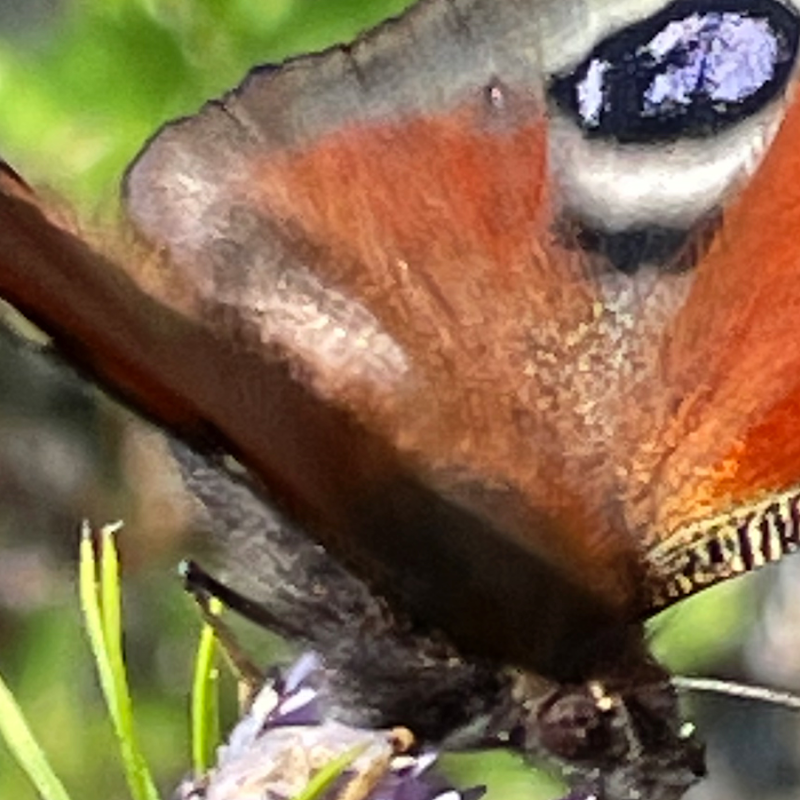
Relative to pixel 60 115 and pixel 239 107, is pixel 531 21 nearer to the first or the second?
pixel 239 107

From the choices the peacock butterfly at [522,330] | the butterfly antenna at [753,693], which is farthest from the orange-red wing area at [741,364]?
the butterfly antenna at [753,693]

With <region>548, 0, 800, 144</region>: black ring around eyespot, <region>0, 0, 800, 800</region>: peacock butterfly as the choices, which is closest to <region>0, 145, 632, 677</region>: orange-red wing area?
<region>0, 0, 800, 800</region>: peacock butterfly

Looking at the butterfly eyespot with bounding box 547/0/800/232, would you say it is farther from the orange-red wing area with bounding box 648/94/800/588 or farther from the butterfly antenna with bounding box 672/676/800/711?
the butterfly antenna with bounding box 672/676/800/711

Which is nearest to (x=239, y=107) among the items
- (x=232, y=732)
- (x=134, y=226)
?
(x=134, y=226)

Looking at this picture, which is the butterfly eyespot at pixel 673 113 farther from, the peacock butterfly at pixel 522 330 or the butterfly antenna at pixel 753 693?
the butterfly antenna at pixel 753 693

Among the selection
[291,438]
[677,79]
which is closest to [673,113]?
[677,79]

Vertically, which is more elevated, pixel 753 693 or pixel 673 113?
pixel 673 113

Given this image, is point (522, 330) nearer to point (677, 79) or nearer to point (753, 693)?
point (677, 79)

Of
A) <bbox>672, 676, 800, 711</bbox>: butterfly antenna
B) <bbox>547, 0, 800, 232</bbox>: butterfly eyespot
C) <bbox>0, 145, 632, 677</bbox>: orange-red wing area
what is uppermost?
<bbox>547, 0, 800, 232</bbox>: butterfly eyespot

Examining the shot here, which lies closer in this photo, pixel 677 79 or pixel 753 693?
pixel 677 79
